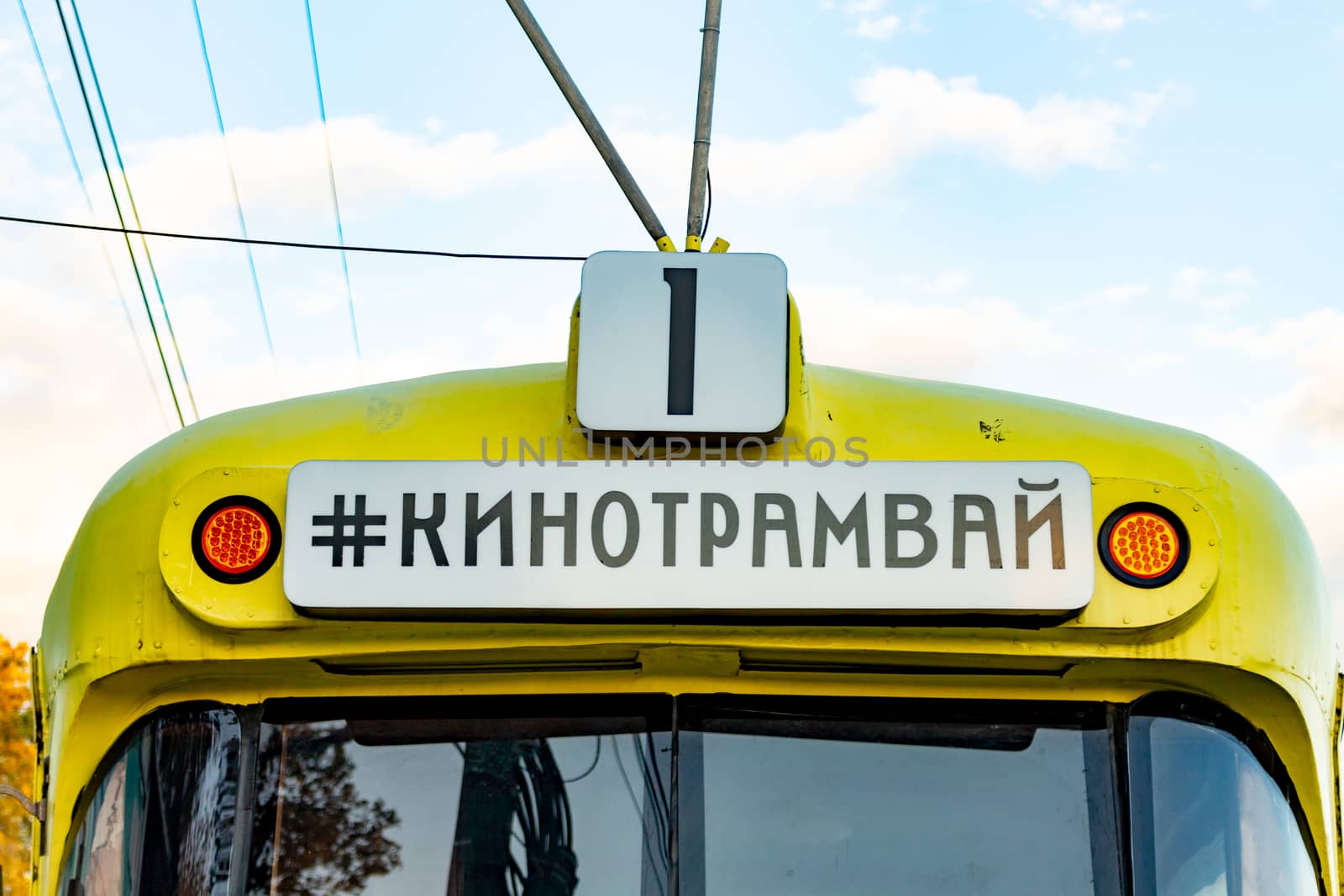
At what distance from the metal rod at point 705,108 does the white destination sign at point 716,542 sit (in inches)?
85.1

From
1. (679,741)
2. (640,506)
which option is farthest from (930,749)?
(640,506)

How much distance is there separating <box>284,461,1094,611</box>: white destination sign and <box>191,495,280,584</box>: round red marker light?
11 cm

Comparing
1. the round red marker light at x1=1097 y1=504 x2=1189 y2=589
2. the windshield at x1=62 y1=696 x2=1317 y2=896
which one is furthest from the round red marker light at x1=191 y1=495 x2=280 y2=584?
the round red marker light at x1=1097 y1=504 x2=1189 y2=589

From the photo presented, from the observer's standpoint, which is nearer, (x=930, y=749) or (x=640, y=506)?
(x=640, y=506)

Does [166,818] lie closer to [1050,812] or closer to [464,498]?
[464,498]

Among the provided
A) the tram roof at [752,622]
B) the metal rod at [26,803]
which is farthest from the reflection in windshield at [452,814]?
the metal rod at [26,803]

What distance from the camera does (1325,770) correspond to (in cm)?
302

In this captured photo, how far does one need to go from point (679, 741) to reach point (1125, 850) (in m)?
0.80

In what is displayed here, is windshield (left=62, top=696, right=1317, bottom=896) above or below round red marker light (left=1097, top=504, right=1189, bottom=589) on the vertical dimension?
below

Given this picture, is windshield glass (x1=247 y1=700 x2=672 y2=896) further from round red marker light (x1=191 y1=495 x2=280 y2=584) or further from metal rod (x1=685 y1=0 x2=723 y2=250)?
metal rod (x1=685 y1=0 x2=723 y2=250)

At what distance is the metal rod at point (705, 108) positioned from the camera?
15.9 feet

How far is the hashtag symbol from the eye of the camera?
2.75 meters

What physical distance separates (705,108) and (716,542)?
245 centimetres

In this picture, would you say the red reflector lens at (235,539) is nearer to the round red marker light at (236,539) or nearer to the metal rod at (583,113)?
the round red marker light at (236,539)
